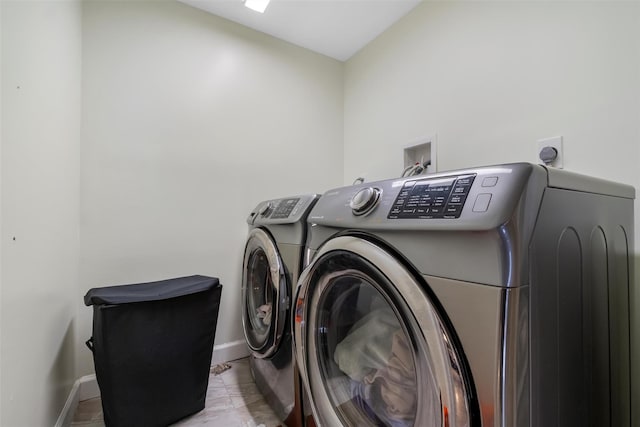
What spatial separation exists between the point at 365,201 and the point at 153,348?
1.08 m

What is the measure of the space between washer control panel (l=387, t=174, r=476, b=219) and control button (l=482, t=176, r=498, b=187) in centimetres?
3

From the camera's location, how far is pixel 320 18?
179cm

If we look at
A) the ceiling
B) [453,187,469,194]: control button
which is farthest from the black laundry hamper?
the ceiling

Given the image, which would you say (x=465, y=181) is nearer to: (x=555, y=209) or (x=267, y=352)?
(x=555, y=209)

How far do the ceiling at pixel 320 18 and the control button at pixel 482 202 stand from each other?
1.65 m

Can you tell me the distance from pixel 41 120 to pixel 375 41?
1885mm

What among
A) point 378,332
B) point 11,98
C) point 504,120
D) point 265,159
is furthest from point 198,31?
point 378,332

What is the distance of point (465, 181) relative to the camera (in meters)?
0.56

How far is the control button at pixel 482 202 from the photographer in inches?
19.4

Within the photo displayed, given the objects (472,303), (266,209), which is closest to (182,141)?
(266,209)

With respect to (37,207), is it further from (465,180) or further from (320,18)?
(320,18)

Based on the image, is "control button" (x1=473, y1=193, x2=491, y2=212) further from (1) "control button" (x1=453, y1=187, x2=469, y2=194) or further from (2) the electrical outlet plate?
(2) the electrical outlet plate

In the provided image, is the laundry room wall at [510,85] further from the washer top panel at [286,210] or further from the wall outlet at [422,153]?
the washer top panel at [286,210]

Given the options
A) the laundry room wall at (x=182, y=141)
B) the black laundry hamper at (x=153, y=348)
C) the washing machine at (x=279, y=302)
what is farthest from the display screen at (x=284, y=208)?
the laundry room wall at (x=182, y=141)
